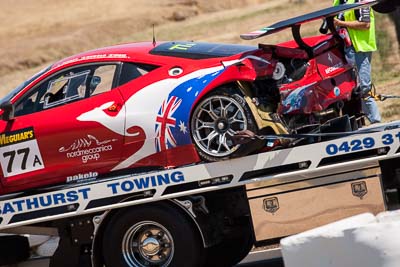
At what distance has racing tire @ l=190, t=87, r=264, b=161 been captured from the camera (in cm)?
870

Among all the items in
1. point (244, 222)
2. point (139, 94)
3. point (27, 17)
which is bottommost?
point (244, 222)

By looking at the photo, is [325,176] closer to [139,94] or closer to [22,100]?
[139,94]

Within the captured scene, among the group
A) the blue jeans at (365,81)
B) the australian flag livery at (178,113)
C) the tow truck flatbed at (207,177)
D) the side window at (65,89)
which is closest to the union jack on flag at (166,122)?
the australian flag livery at (178,113)

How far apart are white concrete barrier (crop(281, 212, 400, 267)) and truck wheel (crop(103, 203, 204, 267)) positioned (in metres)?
1.84

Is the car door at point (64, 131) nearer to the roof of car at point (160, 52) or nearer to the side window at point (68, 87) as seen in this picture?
the side window at point (68, 87)

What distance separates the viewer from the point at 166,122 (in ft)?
29.1

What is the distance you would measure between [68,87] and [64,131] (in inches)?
19.4

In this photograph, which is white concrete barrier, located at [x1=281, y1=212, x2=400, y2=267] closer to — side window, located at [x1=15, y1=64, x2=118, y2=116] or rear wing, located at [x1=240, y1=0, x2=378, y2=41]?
rear wing, located at [x1=240, y1=0, x2=378, y2=41]

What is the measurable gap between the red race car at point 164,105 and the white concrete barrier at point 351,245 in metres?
1.75

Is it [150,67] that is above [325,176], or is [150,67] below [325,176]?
above

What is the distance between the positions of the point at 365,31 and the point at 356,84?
784 mm

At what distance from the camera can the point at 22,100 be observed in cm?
948

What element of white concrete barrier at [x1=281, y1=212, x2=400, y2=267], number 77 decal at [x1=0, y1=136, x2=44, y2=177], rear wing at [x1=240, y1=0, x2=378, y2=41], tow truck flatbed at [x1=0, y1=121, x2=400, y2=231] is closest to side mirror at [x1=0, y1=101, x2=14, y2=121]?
number 77 decal at [x1=0, y1=136, x2=44, y2=177]

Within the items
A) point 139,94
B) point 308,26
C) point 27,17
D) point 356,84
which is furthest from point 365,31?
point 27,17
